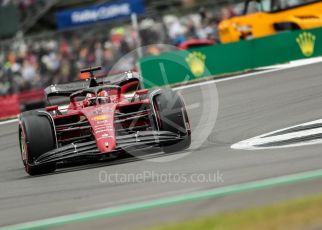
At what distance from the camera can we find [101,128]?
9.62 meters

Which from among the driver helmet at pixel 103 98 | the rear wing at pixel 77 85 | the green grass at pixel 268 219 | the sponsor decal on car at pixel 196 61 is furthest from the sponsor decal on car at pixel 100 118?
the sponsor decal on car at pixel 196 61

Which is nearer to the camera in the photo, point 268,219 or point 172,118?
point 268,219

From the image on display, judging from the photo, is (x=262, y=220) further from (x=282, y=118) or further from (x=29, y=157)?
(x=282, y=118)

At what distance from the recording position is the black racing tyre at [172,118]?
32.6 ft

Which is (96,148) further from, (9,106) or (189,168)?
(9,106)

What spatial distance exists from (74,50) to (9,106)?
182 inches

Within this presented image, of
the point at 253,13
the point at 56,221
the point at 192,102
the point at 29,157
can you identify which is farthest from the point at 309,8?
the point at 56,221

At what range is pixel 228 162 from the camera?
8.69 m

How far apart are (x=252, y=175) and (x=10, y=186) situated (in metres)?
2.98

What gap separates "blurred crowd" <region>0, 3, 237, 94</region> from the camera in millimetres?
22656

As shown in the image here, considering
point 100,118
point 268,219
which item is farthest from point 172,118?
point 268,219

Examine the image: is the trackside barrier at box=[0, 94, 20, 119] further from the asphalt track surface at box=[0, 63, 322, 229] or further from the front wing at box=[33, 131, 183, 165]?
the front wing at box=[33, 131, 183, 165]

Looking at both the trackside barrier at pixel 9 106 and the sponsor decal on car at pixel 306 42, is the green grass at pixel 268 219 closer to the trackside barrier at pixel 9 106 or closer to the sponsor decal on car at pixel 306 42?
the trackside barrier at pixel 9 106

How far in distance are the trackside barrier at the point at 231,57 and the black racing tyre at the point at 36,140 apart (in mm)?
9612
